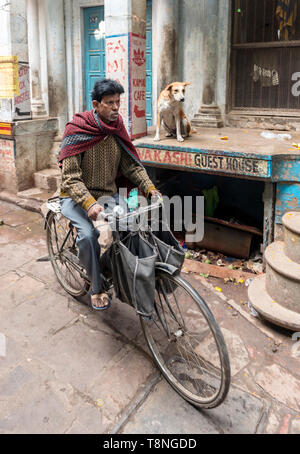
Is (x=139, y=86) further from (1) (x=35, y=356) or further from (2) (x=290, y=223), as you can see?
(1) (x=35, y=356)

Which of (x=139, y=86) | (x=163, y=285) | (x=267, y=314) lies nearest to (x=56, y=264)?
(x=163, y=285)

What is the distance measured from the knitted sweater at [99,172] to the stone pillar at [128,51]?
1940 millimetres

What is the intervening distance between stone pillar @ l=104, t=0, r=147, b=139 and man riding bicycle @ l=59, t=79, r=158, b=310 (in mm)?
2004

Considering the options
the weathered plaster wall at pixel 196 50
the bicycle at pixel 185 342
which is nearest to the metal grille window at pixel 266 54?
the weathered plaster wall at pixel 196 50

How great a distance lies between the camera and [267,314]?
3480 mm

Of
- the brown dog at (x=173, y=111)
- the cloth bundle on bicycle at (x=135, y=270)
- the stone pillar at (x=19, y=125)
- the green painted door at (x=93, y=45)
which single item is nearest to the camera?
the cloth bundle on bicycle at (x=135, y=270)

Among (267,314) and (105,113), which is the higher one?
(105,113)

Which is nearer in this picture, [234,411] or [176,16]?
[234,411]

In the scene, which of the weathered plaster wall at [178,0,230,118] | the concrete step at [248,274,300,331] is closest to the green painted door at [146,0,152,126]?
the weathered plaster wall at [178,0,230,118]

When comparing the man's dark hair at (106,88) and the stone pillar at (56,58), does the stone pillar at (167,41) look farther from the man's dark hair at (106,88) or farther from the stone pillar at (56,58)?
the man's dark hair at (106,88)

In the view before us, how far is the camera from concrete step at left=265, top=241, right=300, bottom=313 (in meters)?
3.42

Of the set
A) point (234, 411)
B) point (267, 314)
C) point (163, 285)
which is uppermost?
point (163, 285)

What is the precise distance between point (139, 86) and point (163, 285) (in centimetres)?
353

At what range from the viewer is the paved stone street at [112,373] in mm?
2525
